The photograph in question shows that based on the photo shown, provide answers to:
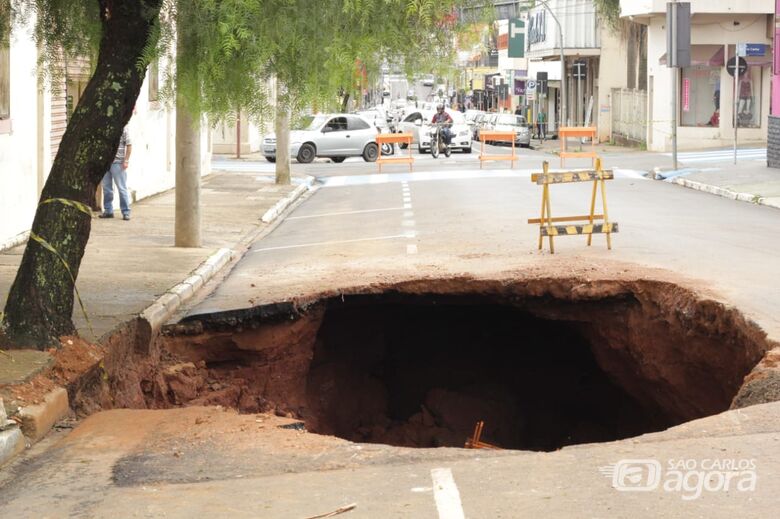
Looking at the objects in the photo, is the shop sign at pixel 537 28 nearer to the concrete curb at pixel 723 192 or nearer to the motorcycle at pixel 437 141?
the motorcycle at pixel 437 141

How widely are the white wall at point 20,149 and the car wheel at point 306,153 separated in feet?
79.5

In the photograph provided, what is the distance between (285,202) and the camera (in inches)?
993

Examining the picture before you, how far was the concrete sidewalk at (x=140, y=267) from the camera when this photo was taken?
8.24 m

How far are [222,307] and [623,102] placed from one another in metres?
45.3

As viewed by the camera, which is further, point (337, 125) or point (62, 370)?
point (337, 125)

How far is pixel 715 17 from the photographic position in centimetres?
4312

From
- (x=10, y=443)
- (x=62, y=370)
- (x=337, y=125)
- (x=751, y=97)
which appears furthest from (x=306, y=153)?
(x=10, y=443)

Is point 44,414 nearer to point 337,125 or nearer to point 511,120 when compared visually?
point 337,125

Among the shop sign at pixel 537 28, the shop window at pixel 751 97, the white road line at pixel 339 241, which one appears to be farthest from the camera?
the shop sign at pixel 537 28

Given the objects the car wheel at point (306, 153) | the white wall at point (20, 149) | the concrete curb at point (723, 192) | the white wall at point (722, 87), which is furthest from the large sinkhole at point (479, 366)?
the white wall at point (722, 87)

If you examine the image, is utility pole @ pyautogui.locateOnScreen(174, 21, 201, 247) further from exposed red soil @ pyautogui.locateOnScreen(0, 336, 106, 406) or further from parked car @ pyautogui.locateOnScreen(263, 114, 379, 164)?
parked car @ pyautogui.locateOnScreen(263, 114, 379, 164)

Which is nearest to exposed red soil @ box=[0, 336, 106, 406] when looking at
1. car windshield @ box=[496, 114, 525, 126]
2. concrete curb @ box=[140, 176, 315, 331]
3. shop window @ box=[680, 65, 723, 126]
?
concrete curb @ box=[140, 176, 315, 331]

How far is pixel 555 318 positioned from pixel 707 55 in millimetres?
35002

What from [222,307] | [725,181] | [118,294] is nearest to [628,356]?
[222,307]
